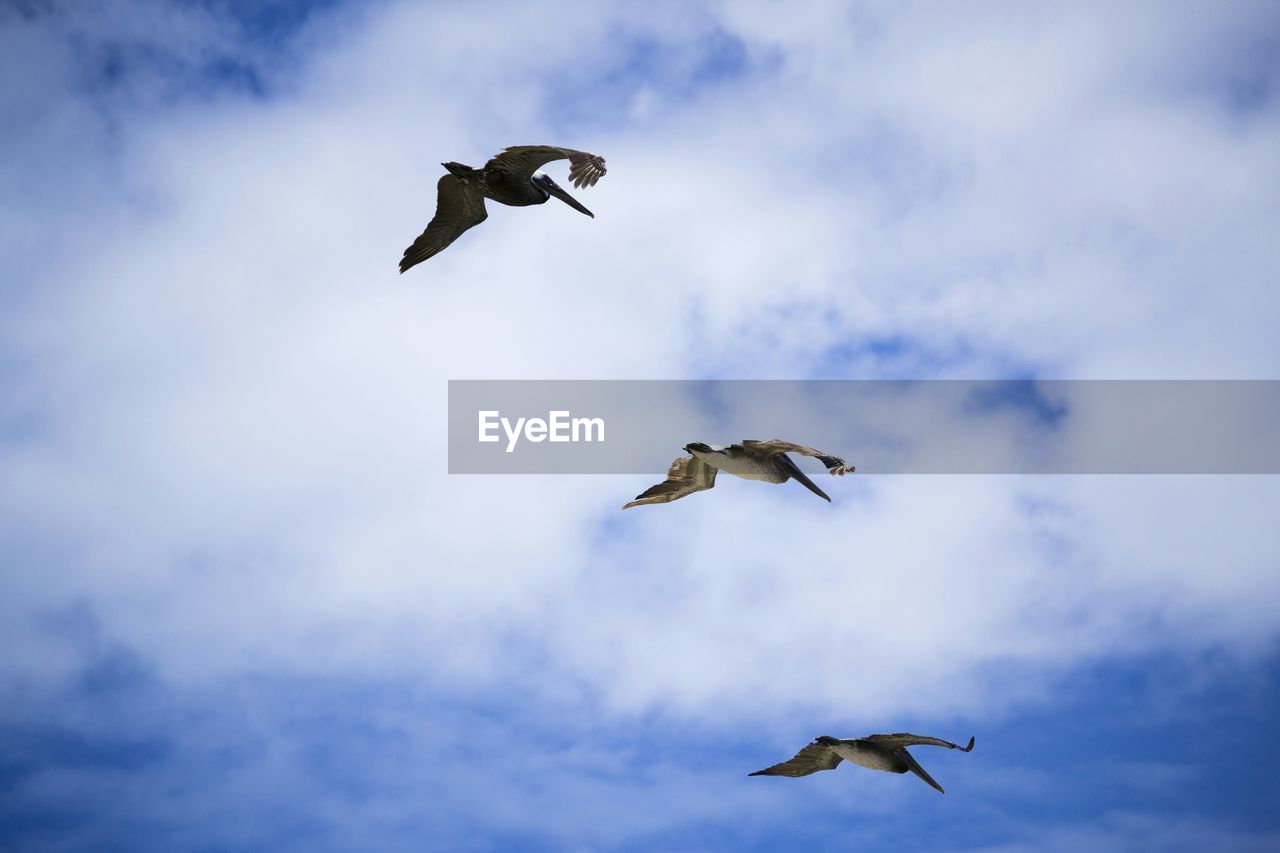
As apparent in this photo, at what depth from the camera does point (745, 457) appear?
23453 millimetres

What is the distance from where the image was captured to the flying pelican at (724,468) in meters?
23.2

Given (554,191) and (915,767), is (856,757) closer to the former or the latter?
(915,767)

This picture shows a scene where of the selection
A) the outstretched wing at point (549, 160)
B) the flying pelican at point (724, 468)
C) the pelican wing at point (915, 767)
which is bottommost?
the pelican wing at point (915, 767)

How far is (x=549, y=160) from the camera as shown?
2305 cm

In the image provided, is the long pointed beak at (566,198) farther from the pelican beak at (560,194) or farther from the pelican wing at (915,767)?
the pelican wing at (915,767)

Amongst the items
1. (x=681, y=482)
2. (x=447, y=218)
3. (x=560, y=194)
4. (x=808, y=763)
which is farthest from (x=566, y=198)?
(x=808, y=763)

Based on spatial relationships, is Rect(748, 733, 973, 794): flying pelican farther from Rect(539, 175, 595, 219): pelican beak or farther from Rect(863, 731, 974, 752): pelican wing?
Rect(539, 175, 595, 219): pelican beak

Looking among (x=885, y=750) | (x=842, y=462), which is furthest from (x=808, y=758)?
(x=842, y=462)

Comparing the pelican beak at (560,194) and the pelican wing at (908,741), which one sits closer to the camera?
the pelican wing at (908,741)

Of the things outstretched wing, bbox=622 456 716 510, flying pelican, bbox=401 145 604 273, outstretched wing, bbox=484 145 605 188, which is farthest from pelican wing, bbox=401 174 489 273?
outstretched wing, bbox=622 456 716 510

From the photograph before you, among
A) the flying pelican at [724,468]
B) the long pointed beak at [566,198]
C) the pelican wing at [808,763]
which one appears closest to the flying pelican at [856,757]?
the pelican wing at [808,763]

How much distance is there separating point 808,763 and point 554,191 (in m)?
12.9

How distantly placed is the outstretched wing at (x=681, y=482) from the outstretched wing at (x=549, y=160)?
19.4ft

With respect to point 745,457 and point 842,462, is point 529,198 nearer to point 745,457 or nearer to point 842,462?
point 745,457
